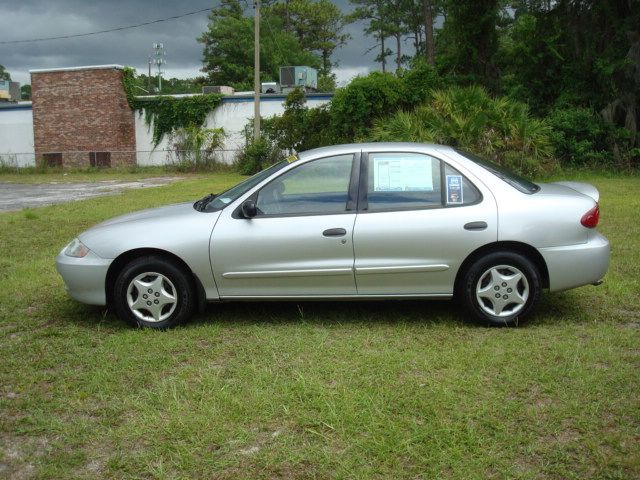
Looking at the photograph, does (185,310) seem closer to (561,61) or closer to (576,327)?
(576,327)

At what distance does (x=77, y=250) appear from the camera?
5.80 metres

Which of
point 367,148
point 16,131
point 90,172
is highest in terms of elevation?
point 16,131

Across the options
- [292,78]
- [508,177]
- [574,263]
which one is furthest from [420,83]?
[574,263]

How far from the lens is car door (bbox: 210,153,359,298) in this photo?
546 centimetres

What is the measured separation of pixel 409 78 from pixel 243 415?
956 inches

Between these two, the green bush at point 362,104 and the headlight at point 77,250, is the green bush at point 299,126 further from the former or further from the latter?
the headlight at point 77,250

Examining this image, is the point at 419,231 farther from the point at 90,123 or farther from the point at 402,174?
the point at 90,123

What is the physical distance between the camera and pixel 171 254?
5.60m

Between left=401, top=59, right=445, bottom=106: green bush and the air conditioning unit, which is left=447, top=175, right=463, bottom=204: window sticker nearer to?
left=401, top=59, right=445, bottom=106: green bush

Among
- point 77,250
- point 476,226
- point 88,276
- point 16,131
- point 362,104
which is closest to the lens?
point 476,226

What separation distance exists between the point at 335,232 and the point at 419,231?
2.16ft

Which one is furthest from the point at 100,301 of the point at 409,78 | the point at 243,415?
the point at 409,78

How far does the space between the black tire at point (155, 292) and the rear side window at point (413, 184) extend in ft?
5.37

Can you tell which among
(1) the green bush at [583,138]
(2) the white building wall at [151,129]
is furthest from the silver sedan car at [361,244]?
(2) the white building wall at [151,129]
